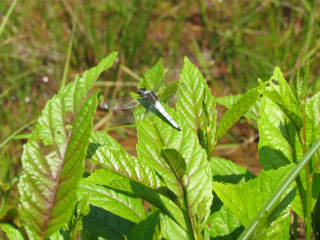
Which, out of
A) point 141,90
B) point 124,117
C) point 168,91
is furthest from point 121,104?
point 168,91

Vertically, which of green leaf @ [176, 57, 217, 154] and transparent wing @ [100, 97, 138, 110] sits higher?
transparent wing @ [100, 97, 138, 110]

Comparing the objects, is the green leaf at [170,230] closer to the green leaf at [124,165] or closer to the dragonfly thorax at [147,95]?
the green leaf at [124,165]

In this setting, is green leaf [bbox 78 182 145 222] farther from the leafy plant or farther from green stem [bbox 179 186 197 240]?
green stem [bbox 179 186 197 240]

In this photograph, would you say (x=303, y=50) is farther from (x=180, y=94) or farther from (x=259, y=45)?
(x=180, y=94)

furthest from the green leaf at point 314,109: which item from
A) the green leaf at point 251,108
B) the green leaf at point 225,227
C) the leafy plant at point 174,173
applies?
the green leaf at point 225,227

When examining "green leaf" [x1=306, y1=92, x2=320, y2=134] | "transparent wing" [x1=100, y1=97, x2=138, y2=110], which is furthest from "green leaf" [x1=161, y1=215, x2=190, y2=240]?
"transparent wing" [x1=100, y1=97, x2=138, y2=110]

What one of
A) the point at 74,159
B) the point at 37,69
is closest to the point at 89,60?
the point at 37,69

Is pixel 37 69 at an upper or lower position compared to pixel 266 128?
upper
